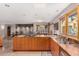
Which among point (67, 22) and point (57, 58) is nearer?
point (57, 58)

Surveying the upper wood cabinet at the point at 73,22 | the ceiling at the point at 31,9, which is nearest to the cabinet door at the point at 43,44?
the ceiling at the point at 31,9

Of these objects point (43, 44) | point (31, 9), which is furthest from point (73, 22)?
point (43, 44)

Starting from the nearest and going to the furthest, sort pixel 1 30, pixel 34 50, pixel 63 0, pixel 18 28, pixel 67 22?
pixel 63 0, pixel 67 22, pixel 34 50, pixel 1 30, pixel 18 28

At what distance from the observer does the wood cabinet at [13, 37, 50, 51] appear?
8789 mm

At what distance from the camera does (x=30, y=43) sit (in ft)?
29.1

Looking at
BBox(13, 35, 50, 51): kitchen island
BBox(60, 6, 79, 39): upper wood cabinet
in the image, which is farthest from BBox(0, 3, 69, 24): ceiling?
BBox(13, 35, 50, 51): kitchen island

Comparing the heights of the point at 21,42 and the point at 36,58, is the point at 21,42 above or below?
below

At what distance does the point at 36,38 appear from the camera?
8938mm

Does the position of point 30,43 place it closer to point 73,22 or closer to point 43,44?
point 43,44

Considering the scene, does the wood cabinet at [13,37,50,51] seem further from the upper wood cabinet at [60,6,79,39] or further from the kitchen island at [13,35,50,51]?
the upper wood cabinet at [60,6,79,39]

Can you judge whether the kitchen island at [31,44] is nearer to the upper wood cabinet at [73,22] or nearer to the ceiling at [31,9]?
the ceiling at [31,9]

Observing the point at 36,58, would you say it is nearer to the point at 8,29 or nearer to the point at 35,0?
the point at 35,0

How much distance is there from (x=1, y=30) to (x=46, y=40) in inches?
510

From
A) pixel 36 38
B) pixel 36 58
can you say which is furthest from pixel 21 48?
pixel 36 58
